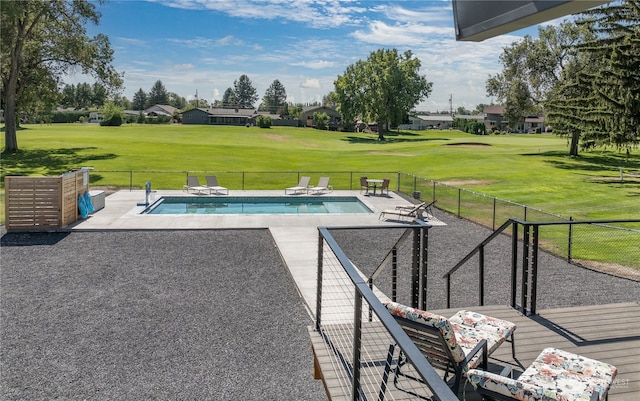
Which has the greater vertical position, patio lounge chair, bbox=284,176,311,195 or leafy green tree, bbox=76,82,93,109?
leafy green tree, bbox=76,82,93,109

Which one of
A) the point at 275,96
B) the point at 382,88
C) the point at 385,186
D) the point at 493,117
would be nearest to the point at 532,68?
the point at 382,88

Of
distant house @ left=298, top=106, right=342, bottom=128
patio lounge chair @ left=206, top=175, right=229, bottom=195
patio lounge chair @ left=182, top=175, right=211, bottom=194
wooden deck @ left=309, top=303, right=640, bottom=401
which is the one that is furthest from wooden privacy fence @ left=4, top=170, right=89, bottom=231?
distant house @ left=298, top=106, right=342, bottom=128

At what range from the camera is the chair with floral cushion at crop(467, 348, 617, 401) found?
3.36 meters

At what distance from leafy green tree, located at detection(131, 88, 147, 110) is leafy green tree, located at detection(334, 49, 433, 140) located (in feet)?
348

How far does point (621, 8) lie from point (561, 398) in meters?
22.2

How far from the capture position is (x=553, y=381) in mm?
3938

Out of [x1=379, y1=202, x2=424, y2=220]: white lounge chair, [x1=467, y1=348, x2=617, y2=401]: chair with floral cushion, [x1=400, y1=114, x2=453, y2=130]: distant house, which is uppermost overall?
[x1=400, y1=114, x2=453, y2=130]: distant house

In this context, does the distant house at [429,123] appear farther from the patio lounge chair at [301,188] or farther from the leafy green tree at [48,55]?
the patio lounge chair at [301,188]

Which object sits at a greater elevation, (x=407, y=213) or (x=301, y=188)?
(x=301, y=188)

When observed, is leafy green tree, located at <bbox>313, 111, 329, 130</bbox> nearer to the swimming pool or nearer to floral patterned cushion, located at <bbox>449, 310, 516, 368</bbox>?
the swimming pool

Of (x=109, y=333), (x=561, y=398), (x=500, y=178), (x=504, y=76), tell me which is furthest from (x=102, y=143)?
(x=561, y=398)

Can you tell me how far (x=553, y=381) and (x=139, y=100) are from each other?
175834mm

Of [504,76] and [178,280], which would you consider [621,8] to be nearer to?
[178,280]

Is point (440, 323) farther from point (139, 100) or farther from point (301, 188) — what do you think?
point (139, 100)
